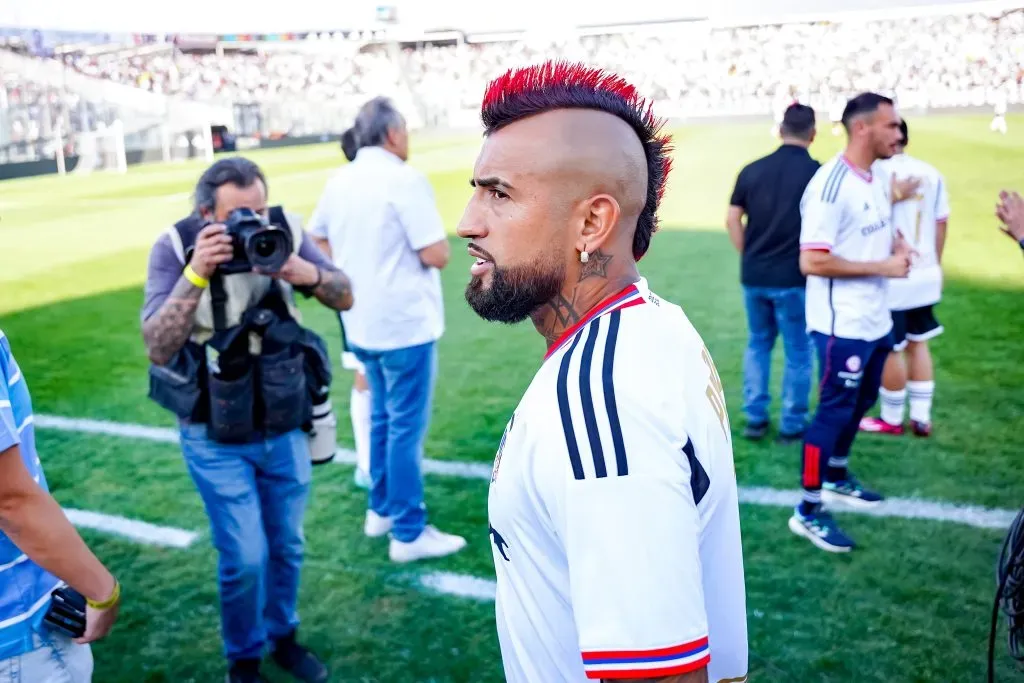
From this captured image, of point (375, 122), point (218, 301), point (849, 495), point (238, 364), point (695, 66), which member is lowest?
point (849, 495)

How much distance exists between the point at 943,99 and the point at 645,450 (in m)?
40.1

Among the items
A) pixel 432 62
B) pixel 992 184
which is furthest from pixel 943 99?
pixel 432 62

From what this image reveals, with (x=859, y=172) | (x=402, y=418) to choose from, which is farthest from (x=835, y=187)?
(x=402, y=418)

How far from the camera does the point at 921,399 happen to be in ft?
20.0

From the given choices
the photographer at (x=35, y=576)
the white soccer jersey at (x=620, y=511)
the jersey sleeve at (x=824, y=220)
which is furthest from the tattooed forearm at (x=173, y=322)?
the jersey sleeve at (x=824, y=220)

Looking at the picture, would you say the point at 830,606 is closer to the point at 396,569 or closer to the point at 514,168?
the point at 396,569

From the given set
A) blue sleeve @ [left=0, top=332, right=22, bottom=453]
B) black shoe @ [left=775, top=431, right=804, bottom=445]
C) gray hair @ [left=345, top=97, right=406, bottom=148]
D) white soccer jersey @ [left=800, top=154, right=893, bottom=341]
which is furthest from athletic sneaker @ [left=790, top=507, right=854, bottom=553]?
blue sleeve @ [left=0, top=332, right=22, bottom=453]

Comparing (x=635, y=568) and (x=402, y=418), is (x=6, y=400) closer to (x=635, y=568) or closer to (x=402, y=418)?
(x=635, y=568)

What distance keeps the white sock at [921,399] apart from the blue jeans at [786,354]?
29.7 inches

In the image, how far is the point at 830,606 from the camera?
4.04 m

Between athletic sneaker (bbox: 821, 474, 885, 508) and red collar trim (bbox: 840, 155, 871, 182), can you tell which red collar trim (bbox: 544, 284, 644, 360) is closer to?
red collar trim (bbox: 840, 155, 871, 182)

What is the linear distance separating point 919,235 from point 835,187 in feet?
5.90

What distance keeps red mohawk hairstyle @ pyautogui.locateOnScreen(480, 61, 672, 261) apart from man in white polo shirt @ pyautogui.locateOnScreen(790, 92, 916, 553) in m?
3.08

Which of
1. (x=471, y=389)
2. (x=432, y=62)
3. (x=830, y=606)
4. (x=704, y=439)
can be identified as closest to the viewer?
(x=704, y=439)
